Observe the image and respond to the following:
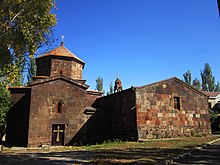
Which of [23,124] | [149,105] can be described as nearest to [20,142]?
[23,124]

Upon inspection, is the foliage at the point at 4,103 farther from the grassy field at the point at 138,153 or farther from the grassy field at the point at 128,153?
the grassy field at the point at 138,153

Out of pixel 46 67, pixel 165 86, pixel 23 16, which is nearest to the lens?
pixel 23 16

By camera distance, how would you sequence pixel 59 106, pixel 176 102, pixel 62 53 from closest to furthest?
1. pixel 59 106
2. pixel 176 102
3. pixel 62 53

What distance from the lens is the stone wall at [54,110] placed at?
1753 cm

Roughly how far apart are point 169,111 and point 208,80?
43462 mm

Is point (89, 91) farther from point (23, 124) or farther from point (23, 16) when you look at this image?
point (23, 16)

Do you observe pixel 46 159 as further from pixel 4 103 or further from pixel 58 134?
pixel 4 103

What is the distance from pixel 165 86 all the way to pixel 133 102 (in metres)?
4.07

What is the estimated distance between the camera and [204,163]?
823 centimetres

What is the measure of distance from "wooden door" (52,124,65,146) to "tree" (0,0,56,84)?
6844 millimetres

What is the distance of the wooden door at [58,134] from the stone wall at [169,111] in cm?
708

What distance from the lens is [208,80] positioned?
57.0 meters

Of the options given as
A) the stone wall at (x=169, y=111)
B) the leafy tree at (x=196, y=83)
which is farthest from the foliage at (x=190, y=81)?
the stone wall at (x=169, y=111)

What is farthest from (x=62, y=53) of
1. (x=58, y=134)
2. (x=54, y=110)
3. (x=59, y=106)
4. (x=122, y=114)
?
(x=122, y=114)
